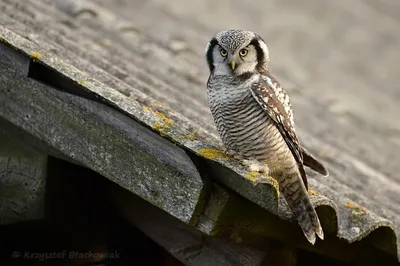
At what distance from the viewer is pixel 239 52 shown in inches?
128

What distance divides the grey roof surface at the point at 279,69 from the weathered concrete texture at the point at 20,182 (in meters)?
0.38

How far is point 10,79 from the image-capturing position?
Result: 2885mm

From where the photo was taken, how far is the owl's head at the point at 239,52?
3.26 metres

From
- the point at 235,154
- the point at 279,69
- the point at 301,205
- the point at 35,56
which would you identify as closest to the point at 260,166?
the point at 235,154

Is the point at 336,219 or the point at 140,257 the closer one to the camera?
the point at 336,219

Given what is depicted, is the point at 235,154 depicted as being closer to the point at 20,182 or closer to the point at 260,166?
the point at 260,166

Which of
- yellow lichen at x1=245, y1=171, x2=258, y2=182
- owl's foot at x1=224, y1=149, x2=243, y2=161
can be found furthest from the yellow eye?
yellow lichen at x1=245, y1=171, x2=258, y2=182

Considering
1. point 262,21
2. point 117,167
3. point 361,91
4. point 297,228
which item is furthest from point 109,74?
point 262,21

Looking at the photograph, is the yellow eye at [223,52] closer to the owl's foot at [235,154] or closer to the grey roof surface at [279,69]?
the grey roof surface at [279,69]

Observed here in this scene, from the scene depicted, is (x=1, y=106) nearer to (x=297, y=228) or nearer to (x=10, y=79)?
(x=10, y=79)

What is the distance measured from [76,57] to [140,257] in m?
0.85

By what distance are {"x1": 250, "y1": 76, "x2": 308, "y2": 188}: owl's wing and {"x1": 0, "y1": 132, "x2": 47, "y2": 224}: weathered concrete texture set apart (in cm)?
82

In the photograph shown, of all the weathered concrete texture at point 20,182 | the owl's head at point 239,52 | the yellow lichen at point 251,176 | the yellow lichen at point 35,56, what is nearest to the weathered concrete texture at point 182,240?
the weathered concrete texture at point 20,182

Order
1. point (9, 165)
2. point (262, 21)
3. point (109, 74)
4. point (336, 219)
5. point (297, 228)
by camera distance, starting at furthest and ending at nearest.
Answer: point (262, 21)
point (109, 74)
point (9, 165)
point (297, 228)
point (336, 219)
